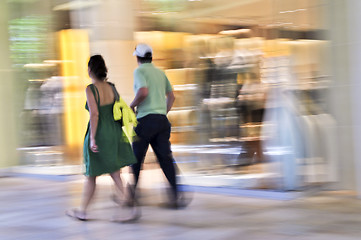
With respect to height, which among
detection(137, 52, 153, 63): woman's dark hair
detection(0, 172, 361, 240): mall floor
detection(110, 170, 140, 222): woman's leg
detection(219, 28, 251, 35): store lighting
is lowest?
detection(0, 172, 361, 240): mall floor

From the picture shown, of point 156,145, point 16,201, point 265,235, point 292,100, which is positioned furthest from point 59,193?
point 265,235

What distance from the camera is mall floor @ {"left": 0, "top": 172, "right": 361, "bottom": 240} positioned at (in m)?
5.17

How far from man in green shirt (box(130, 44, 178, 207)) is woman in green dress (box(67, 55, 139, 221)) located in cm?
33

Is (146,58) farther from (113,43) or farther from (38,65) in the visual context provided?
(38,65)

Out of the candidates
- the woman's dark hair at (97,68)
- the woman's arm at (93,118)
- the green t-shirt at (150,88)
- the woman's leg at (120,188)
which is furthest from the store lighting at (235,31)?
the woman's leg at (120,188)

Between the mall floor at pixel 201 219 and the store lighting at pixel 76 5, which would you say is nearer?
the mall floor at pixel 201 219

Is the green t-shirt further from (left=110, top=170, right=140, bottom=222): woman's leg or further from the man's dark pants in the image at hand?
(left=110, top=170, right=140, bottom=222): woman's leg

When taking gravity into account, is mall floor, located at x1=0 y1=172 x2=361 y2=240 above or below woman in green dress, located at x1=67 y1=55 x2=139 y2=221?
below

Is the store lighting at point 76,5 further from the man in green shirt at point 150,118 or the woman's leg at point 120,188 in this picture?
the woman's leg at point 120,188

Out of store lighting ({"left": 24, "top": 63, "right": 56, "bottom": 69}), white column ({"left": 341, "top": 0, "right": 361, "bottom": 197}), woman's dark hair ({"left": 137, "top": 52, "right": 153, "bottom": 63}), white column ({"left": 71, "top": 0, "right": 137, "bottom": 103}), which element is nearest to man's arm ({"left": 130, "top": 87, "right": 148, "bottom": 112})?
woman's dark hair ({"left": 137, "top": 52, "right": 153, "bottom": 63})

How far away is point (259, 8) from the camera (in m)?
7.02

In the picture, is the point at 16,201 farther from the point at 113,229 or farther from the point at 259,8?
the point at 259,8

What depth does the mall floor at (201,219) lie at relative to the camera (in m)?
5.17

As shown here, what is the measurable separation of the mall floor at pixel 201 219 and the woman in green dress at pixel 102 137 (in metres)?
0.41
